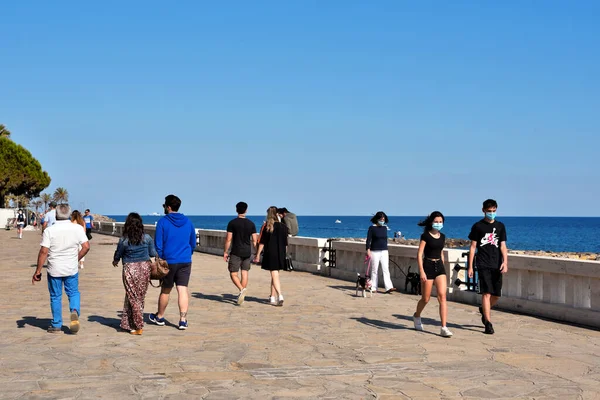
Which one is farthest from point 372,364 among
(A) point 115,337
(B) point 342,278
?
(B) point 342,278

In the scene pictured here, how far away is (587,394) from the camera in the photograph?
282 inches

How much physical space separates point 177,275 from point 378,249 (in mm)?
6510

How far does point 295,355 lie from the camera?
908cm

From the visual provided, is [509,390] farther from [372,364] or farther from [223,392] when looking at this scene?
[223,392]

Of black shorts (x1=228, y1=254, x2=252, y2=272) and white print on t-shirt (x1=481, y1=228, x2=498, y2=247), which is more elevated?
white print on t-shirt (x1=481, y1=228, x2=498, y2=247)

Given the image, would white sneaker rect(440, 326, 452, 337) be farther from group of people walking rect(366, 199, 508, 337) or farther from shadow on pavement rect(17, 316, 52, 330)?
shadow on pavement rect(17, 316, 52, 330)

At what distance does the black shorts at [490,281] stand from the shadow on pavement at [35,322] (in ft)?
20.8

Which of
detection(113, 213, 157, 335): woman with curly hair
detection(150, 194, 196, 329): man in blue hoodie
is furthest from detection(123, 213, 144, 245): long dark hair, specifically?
detection(150, 194, 196, 329): man in blue hoodie

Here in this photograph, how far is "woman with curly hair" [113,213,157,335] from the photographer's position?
10594mm

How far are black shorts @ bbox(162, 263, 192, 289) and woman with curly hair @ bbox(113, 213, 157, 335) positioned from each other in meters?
0.44

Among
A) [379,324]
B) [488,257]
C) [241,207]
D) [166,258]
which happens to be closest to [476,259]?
[488,257]

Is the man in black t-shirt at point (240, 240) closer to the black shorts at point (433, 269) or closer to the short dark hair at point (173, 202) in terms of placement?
the short dark hair at point (173, 202)

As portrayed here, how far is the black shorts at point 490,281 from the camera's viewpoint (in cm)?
1096

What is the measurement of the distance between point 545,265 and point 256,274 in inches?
414
